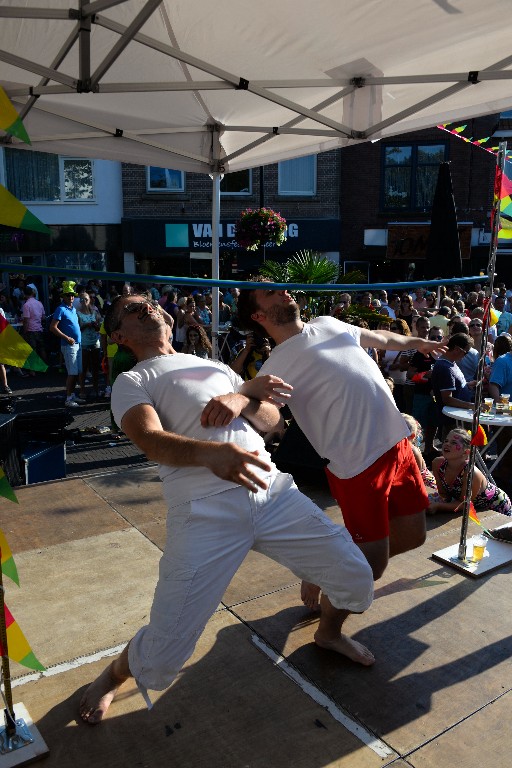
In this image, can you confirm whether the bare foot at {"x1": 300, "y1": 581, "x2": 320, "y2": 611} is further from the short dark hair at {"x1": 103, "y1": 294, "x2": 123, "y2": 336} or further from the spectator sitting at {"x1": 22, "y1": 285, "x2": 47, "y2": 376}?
the spectator sitting at {"x1": 22, "y1": 285, "x2": 47, "y2": 376}

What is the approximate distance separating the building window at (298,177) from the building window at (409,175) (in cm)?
247

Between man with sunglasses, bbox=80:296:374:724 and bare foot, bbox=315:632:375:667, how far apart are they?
38cm

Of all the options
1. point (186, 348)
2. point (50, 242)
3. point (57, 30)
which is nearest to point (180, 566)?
point (57, 30)

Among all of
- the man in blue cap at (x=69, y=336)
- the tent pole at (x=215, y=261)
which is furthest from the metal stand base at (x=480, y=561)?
the man in blue cap at (x=69, y=336)

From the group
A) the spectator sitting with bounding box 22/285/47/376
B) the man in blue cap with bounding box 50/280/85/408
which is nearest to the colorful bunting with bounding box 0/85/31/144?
the man in blue cap with bounding box 50/280/85/408

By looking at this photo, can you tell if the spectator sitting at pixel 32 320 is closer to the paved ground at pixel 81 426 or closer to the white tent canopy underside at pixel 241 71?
the paved ground at pixel 81 426

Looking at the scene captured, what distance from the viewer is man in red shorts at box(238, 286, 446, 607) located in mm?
2816

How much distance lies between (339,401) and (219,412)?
29.0 inches

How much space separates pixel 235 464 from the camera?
2018 mm

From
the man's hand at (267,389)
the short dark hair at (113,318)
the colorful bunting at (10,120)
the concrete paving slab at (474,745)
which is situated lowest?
the concrete paving slab at (474,745)

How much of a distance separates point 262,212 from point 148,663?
10951 millimetres

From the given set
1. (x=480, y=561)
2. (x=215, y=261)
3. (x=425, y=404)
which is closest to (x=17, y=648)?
(x=480, y=561)

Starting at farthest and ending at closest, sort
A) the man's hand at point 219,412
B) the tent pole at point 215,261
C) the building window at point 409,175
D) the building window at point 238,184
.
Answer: the building window at point 409,175 → the building window at point 238,184 → the tent pole at point 215,261 → the man's hand at point 219,412

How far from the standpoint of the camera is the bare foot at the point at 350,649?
112 inches
